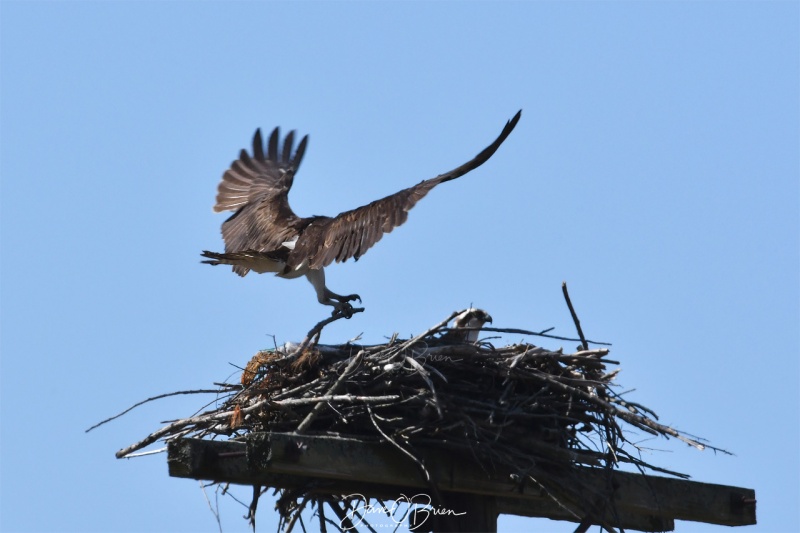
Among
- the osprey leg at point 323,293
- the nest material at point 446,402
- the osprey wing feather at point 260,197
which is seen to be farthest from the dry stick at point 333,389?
the osprey wing feather at point 260,197

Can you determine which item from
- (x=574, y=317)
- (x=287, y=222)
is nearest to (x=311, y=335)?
(x=574, y=317)

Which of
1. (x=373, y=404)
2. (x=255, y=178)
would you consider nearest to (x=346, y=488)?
(x=373, y=404)

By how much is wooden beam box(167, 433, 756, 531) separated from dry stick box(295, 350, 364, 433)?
0.31 metres

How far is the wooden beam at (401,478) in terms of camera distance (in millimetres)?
5605

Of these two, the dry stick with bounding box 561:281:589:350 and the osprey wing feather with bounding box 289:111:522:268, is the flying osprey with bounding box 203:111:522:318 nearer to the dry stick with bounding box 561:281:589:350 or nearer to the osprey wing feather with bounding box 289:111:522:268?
the osprey wing feather with bounding box 289:111:522:268

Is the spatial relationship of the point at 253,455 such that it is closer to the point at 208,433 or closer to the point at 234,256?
the point at 208,433

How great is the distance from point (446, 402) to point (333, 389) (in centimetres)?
65

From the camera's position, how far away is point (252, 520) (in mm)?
6238

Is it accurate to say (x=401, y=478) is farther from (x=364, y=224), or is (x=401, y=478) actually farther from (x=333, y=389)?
(x=364, y=224)

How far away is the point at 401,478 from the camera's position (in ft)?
19.9

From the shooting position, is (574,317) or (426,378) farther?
(574,317)

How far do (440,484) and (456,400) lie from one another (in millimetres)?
630

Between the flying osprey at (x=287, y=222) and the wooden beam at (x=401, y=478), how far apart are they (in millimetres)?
2114

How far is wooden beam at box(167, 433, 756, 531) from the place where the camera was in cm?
561
